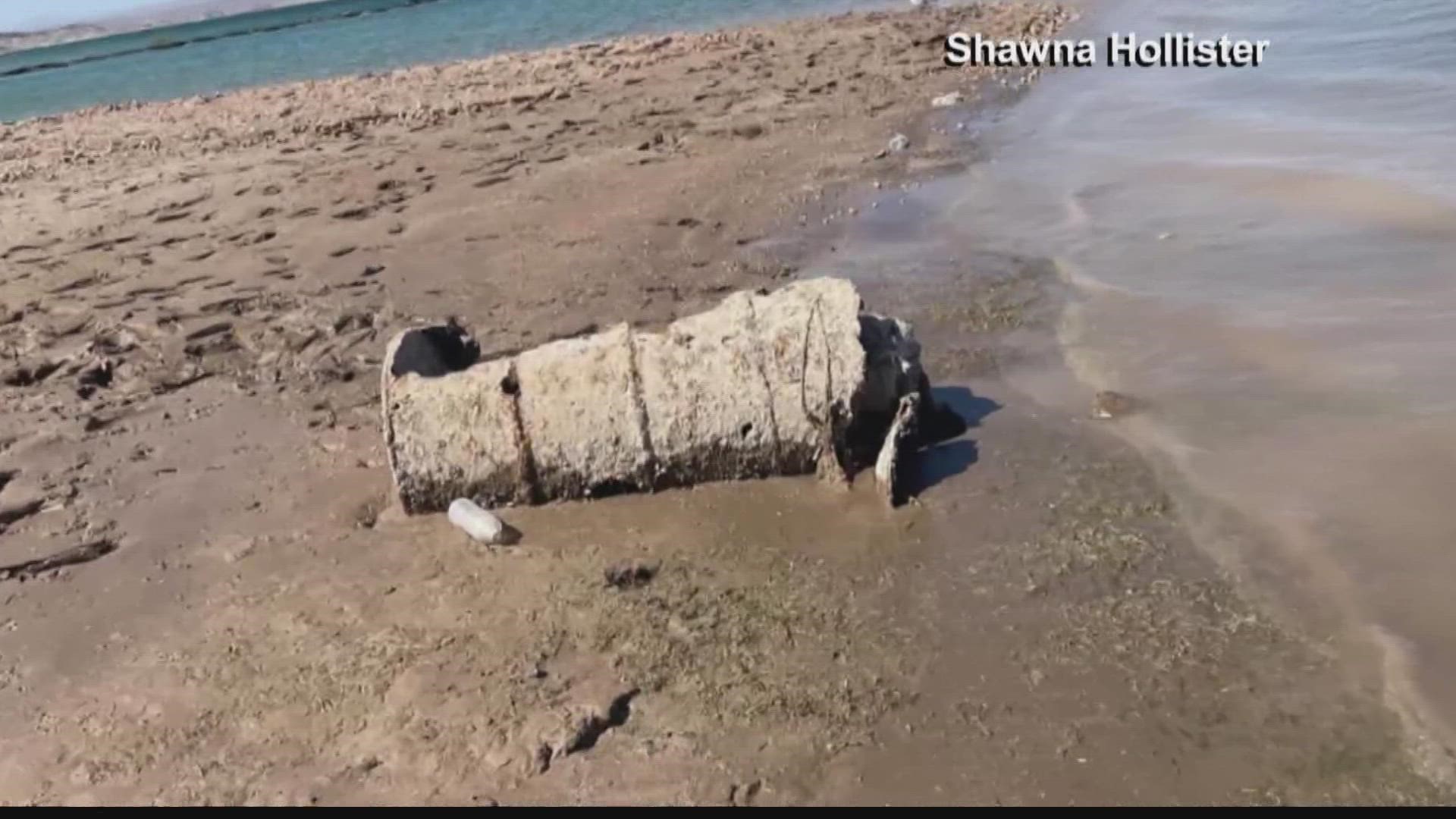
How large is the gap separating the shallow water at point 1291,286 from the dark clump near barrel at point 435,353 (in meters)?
2.72

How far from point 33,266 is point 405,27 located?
2686 centimetres

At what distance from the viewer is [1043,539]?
4.48 m

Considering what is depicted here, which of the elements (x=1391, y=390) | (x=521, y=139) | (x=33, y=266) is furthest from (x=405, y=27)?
(x=1391, y=390)

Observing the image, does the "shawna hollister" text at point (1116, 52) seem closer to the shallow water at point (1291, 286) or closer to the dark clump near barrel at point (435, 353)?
the shallow water at point (1291, 286)

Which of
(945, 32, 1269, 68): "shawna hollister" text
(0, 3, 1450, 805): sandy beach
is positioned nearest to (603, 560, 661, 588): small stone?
(0, 3, 1450, 805): sandy beach

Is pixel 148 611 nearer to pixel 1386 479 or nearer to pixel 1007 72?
pixel 1386 479

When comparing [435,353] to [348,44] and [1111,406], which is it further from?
[348,44]

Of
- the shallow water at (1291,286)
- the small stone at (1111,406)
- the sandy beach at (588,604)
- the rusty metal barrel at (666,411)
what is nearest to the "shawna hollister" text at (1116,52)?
the shallow water at (1291,286)

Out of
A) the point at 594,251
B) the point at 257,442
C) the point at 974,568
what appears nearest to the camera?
the point at 974,568

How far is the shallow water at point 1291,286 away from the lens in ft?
13.8

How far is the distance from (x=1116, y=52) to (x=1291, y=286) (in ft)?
27.8

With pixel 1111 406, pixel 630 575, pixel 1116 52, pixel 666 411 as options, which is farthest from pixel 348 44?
pixel 630 575

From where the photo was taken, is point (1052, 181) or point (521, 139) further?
point (521, 139)

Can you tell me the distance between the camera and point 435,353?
572cm
